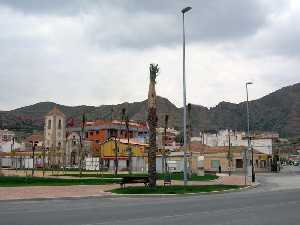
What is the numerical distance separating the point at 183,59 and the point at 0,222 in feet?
76.9

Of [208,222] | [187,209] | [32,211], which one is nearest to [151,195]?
[187,209]

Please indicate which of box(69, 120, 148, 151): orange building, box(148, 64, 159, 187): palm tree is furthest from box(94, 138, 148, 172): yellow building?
box(148, 64, 159, 187): palm tree

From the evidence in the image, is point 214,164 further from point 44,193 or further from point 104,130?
point 44,193

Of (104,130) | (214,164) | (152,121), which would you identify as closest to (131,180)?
(152,121)

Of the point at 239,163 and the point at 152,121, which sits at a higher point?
the point at 152,121

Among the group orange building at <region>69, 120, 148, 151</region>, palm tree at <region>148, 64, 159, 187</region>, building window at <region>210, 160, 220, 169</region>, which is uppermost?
orange building at <region>69, 120, 148, 151</region>

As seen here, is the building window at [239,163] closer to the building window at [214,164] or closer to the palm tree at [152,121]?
the building window at [214,164]

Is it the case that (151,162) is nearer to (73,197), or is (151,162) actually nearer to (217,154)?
(73,197)

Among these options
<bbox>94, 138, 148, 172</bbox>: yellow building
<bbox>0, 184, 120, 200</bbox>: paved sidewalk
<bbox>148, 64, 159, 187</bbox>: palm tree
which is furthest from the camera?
<bbox>94, 138, 148, 172</bbox>: yellow building

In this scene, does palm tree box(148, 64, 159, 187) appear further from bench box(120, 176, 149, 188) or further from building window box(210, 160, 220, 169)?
building window box(210, 160, 220, 169)

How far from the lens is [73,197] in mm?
25578

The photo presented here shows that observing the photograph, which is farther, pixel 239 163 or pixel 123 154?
pixel 123 154

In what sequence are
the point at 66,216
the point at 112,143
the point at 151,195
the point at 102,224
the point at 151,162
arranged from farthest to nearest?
1. the point at 112,143
2. the point at 151,162
3. the point at 151,195
4. the point at 66,216
5. the point at 102,224

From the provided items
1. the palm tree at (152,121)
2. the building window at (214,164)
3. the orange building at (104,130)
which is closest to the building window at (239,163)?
the building window at (214,164)
